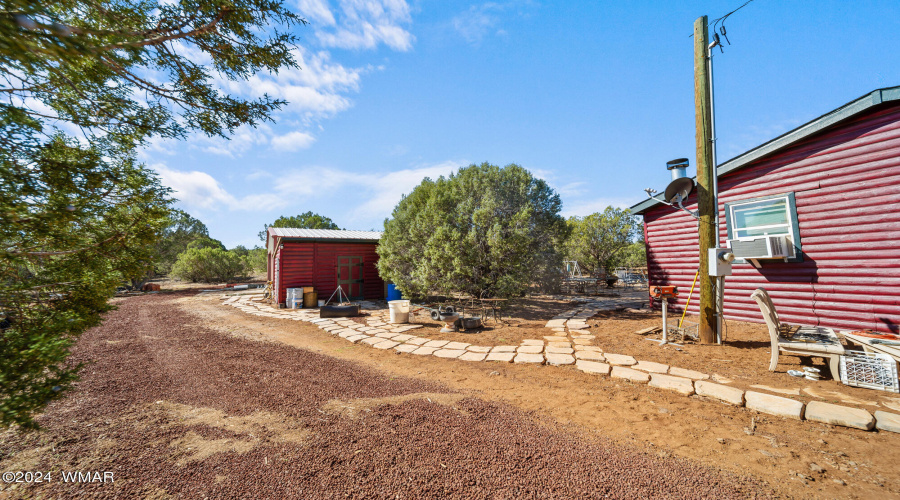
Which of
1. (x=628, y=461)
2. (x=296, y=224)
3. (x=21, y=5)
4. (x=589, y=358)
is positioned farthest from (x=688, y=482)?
(x=296, y=224)

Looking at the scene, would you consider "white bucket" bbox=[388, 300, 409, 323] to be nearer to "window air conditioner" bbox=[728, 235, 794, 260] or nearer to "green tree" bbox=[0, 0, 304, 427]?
"green tree" bbox=[0, 0, 304, 427]

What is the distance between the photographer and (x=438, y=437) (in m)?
2.77

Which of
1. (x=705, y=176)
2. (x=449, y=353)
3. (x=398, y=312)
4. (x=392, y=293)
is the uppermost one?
(x=705, y=176)

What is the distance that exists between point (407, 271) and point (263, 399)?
7217mm

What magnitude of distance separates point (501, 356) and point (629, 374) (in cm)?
190

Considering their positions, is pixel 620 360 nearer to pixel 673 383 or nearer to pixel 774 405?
pixel 673 383

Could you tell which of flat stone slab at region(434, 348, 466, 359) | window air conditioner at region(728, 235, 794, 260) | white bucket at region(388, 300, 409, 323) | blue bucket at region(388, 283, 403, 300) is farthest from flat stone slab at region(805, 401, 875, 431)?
blue bucket at region(388, 283, 403, 300)

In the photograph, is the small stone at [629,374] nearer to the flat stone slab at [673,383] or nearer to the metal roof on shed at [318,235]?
the flat stone slab at [673,383]

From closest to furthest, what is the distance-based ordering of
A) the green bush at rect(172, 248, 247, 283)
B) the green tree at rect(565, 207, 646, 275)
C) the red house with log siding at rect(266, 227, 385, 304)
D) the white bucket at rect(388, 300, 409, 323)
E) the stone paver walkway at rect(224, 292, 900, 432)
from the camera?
1. the stone paver walkway at rect(224, 292, 900, 432)
2. the white bucket at rect(388, 300, 409, 323)
3. the red house with log siding at rect(266, 227, 385, 304)
4. the green tree at rect(565, 207, 646, 275)
5. the green bush at rect(172, 248, 247, 283)

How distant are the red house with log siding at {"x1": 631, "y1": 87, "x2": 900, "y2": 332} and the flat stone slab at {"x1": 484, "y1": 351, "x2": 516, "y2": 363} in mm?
5800

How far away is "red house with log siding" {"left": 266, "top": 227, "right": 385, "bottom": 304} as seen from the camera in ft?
39.7

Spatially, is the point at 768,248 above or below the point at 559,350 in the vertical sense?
above

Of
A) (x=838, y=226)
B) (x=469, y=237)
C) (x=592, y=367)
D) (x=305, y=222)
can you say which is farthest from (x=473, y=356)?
(x=305, y=222)

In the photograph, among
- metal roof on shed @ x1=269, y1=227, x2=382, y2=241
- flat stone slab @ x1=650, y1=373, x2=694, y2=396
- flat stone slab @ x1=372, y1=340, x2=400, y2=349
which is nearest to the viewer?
flat stone slab @ x1=650, y1=373, x2=694, y2=396
